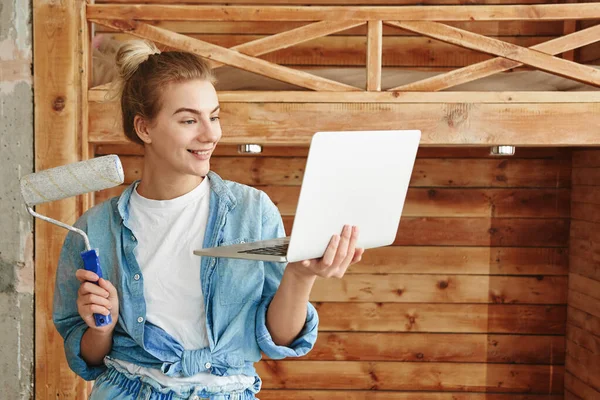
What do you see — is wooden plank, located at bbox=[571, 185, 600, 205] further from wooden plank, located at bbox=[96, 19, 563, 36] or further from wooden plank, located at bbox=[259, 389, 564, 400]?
wooden plank, located at bbox=[259, 389, 564, 400]

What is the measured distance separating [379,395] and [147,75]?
238 cm

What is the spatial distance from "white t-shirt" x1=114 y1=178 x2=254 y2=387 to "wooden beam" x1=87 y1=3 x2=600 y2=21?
3.56ft

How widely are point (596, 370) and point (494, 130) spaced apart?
1.27 meters

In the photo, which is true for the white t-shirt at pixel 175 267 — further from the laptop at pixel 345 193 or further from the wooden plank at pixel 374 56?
the wooden plank at pixel 374 56

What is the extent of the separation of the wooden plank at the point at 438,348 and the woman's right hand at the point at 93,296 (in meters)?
2.16

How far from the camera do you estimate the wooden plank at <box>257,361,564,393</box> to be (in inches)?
129

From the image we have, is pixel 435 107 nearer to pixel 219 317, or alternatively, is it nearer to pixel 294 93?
pixel 294 93

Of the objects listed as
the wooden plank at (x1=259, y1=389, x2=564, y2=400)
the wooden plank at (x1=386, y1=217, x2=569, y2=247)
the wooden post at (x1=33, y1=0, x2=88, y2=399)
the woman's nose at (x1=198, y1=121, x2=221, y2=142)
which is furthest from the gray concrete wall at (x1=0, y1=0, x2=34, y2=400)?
the wooden plank at (x1=386, y1=217, x2=569, y2=247)

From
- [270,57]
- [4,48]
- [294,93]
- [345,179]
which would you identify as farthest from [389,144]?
[270,57]

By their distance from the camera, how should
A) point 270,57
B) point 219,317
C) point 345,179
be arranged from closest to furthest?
point 345,179
point 219,317
point 270,57

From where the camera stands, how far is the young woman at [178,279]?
118cm

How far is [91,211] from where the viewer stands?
4.23ft

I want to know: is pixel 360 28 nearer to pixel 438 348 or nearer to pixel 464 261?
pixel 464 261

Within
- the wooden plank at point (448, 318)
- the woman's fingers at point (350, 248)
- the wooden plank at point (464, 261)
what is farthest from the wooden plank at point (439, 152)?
the woman's fingers at point (350, 248)
